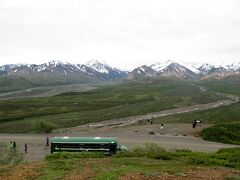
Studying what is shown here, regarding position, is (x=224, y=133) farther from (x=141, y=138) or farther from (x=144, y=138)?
(x=141, y=138)

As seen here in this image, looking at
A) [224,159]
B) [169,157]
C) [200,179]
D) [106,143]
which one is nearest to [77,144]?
[106,143]

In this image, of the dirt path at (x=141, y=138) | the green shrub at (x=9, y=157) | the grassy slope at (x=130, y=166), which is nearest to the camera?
the grassy slope at (x=130, y=166)

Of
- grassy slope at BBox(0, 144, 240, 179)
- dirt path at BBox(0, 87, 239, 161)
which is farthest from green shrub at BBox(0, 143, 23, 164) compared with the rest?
dirt path at BBox(0, 87, 239, 161)

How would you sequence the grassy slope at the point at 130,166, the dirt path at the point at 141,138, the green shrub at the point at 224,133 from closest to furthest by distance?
the grassy slope at the point at 130,166, the dirt path at the point at 141,138, the green shrub at the point at 224,133

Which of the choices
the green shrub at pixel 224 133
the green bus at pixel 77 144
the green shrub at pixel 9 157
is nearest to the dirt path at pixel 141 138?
the green shrub at pixel 224 133

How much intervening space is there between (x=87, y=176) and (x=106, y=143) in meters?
19.0

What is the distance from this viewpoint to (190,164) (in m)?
31.1

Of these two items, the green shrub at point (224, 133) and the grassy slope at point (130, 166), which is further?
the green shrub at point (224, 133)

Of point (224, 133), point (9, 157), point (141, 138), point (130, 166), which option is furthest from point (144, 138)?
point (130, 166)

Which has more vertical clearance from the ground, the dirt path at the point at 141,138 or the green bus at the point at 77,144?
the green bus at the point at 77,144

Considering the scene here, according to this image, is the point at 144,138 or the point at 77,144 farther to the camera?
the point at 144,138

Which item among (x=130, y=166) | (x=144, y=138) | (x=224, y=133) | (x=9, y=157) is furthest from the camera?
(x=224, y=133)

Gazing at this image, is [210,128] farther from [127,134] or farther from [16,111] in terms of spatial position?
[16,111]

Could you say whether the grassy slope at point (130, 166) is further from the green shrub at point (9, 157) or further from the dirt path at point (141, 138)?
the dirt path at point (141, 138)
